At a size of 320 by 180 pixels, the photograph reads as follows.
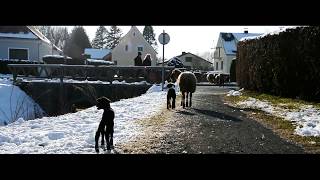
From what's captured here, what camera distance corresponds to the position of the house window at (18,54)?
39125 millimetres

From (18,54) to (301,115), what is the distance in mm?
33747

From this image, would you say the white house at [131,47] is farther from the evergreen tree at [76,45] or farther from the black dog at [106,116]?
the black dog at [106,116]

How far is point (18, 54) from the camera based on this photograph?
129ft

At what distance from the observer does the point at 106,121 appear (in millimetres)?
5008

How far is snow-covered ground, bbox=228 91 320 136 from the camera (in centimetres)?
794

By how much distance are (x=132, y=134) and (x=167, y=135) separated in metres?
0.64

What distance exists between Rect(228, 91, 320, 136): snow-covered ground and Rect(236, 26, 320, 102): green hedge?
116cm

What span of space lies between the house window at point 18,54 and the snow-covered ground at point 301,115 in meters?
30.1

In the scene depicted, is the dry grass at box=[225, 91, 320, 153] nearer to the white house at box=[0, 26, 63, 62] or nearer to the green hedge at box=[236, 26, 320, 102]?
the green hedge at box=[236, 26, 320, 102]

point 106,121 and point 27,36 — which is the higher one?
point 27,36

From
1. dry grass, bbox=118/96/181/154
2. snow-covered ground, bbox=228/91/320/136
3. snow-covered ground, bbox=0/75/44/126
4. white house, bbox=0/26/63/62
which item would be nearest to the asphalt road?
dry grass, bbox=118/96/181/154

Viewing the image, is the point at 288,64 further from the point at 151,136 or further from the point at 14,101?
the point at 14,101
